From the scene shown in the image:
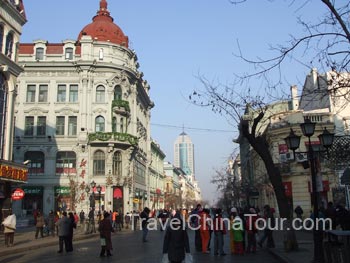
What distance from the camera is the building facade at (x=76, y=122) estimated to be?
49.0 metres

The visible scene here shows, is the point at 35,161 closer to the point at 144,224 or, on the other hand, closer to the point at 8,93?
the point at 8,93

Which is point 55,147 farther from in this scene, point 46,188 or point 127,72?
point 127,72

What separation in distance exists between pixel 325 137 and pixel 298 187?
26.8 metres

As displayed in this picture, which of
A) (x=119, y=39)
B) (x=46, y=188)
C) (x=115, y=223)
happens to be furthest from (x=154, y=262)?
(x=119, y=39)

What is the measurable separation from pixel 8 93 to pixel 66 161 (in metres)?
20.9

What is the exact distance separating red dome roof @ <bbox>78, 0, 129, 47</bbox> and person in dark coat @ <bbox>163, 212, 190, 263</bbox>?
47278mm

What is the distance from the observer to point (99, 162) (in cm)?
5038

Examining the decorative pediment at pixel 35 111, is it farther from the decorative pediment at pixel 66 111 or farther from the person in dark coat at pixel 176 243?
the person in dark coat at pixel 176 243

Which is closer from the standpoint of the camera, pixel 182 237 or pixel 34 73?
pixel 182 237

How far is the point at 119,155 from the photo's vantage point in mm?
51625

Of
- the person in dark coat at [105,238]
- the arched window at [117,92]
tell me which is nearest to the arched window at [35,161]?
the arched window at [117,92]

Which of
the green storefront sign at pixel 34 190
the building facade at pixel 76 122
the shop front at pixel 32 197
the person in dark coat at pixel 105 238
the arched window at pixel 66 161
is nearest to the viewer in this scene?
the person in dark coat at pixel 105 238

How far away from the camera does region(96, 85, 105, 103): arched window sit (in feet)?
170

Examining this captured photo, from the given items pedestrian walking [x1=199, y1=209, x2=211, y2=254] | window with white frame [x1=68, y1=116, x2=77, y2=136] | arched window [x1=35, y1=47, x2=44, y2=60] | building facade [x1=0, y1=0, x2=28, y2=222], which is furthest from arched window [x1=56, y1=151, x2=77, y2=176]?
pedestrian walking [x1=199, y1=209, x2=211, y2=254]
